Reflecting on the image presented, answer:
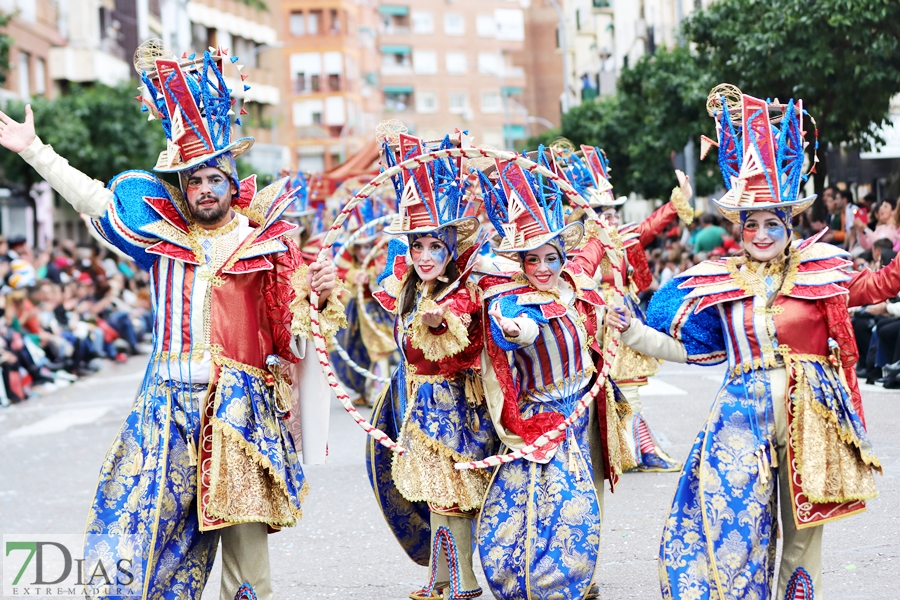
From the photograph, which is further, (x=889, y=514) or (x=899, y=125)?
(x=899, y=125)

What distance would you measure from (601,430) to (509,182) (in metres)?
1.31

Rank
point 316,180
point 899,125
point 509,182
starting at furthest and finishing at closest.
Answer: point 899,125, point 316,180, point 509,182

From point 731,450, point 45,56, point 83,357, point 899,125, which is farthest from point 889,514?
point 45,56

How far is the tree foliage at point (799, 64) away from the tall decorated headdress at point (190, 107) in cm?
1128

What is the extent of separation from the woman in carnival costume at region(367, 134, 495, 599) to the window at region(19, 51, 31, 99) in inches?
1346

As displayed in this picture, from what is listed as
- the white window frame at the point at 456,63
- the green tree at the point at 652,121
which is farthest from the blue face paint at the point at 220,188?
the white window frame at the point at 456,63

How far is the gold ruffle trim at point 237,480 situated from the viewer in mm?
5863

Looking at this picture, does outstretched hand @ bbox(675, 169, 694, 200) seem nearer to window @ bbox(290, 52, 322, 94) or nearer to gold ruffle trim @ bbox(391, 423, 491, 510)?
gold ruffle trim @ bbox(391, 423, 491, 510)

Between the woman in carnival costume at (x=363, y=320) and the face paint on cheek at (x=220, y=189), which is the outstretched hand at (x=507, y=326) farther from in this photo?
the woman in carnival costume at (x=363, y=320)

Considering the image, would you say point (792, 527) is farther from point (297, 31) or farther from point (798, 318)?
point (297, 31)

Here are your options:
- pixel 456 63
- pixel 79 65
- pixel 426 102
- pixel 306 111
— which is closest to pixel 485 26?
pixel 456 63

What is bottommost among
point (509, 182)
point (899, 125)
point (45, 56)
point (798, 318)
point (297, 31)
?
point (798, 318)

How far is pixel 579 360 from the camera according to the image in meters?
6.60

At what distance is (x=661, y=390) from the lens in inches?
580
